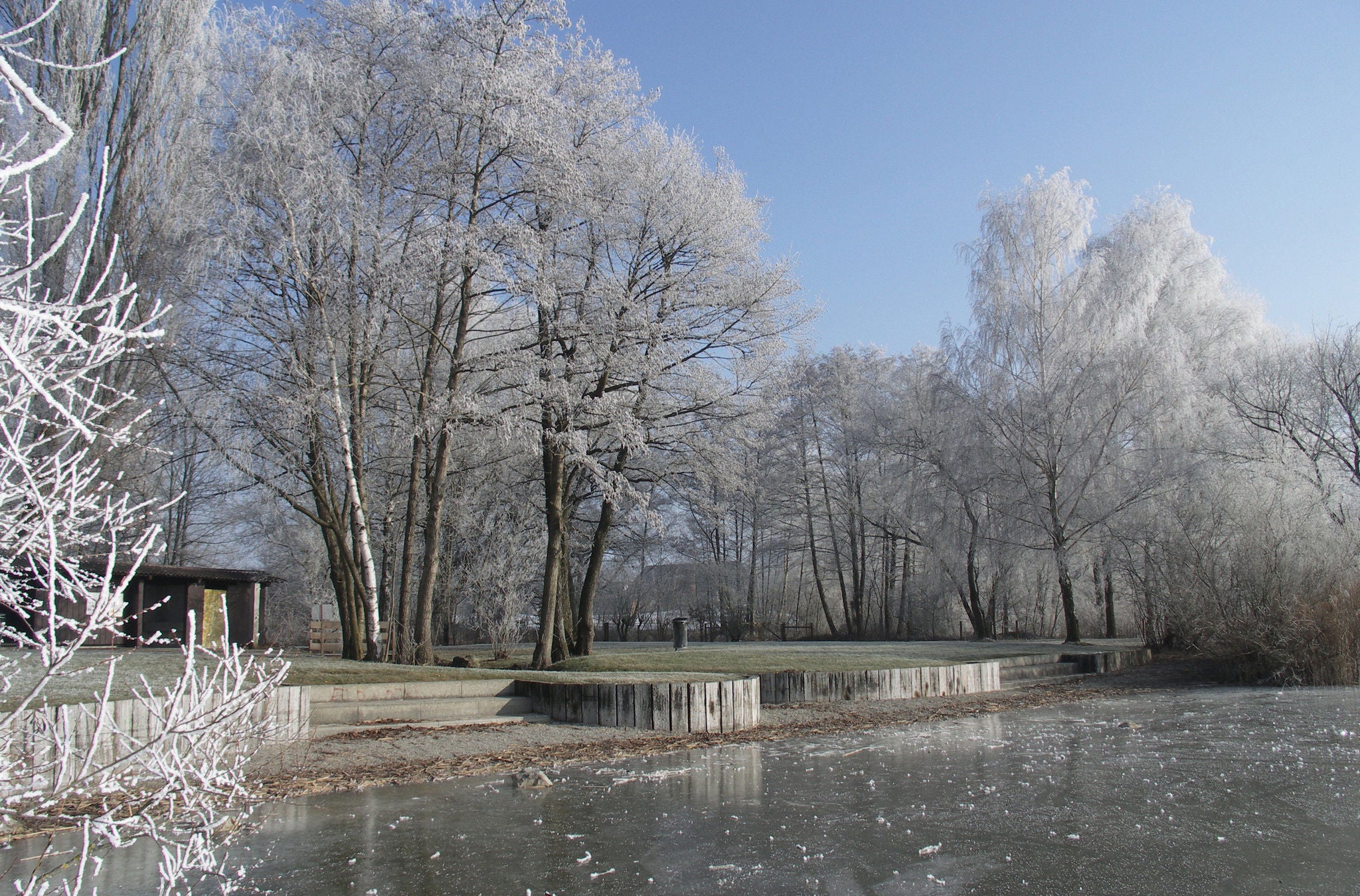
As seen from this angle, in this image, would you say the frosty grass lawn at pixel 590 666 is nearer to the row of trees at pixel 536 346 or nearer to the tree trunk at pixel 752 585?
the row of trees at pixel 536 346

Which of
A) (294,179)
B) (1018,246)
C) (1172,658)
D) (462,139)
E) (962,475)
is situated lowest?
(1172,658)

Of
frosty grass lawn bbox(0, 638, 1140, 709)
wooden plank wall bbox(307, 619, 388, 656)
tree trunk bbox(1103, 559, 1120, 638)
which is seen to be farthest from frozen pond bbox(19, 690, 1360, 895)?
tree trunk bbox(1103, 559, 1120, 638)

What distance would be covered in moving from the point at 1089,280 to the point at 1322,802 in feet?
66.0

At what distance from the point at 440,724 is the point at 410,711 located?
365mm

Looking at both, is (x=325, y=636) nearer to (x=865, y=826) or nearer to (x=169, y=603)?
(x=169, y=603)

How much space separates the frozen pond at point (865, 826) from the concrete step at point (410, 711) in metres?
2.91

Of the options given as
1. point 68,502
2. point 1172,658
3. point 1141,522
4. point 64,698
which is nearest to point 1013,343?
point 1141,522

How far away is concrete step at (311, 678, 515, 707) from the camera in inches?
366

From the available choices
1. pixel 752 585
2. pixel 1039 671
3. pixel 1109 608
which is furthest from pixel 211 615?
pixel 1109 608

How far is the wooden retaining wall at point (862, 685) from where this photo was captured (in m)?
11.8

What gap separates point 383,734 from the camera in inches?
336

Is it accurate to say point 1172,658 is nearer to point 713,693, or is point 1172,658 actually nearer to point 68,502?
point 713,693

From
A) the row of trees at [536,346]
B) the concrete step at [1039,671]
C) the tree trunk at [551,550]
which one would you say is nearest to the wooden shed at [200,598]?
the row of trees at [536,346]

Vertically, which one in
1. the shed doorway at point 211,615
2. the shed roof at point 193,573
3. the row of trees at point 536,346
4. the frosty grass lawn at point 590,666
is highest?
the row of trees at point 536,346
